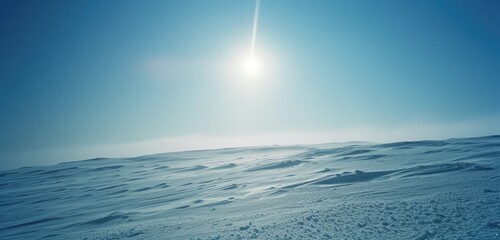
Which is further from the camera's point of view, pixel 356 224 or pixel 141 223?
pixel 141 223

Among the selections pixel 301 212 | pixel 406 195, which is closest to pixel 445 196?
pixel 406 195

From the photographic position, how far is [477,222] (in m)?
2.37

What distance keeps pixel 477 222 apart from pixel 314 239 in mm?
1385

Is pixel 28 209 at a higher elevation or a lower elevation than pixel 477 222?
lower

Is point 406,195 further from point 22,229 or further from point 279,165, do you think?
point 279,165

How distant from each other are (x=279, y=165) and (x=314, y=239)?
8.41 m

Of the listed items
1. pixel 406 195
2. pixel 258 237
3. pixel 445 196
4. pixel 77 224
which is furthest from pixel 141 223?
pixel 445 196

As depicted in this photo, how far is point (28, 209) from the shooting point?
696 cm

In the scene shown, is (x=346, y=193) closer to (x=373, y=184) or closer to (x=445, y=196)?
(x=373, y=184)

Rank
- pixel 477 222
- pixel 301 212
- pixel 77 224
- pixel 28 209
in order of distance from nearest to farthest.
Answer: pixel 477 222 < pixel 301 212 < pixel 77 224 < pixel 28 209

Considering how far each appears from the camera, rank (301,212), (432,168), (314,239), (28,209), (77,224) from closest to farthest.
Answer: (314,239)
(301,212)
(77,224)
(432,168)
(28,209)

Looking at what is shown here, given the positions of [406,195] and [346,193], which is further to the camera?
[346,193]

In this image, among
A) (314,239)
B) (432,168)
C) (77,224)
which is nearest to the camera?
(314,239)

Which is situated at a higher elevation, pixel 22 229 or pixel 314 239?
pixel 314 239
